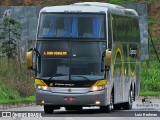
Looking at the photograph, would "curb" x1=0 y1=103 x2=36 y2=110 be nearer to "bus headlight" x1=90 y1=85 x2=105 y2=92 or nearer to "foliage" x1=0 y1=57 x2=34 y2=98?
"foliage" x1=0 y1=57 x2=34 y2=98

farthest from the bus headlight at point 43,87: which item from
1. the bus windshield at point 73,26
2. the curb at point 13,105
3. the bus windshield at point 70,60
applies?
the curb at point 13,105

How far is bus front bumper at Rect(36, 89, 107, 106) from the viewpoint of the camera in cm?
2839

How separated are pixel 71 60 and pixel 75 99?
4.67ft

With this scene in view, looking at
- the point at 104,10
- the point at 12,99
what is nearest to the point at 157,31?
the point at 12,99

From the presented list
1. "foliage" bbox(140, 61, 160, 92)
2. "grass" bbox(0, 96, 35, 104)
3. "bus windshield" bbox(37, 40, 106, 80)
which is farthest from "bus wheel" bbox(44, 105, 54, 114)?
"foliage" bbox(140, 61, 160, 92)

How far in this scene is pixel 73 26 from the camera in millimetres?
29312

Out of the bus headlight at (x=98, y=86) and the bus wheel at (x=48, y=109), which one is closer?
the bus headlight at (x=98, y=86)

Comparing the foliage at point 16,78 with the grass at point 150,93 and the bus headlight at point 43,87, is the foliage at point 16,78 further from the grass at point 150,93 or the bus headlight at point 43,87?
the bus headlight at point 43,87

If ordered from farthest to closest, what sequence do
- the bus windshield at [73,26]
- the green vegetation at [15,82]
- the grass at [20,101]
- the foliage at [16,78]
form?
the foliage at [16,78] < the green vegetation at [15,82] < the grass at [20,101] < the bus windshield at [73,26]

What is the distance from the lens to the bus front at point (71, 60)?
28578 mm

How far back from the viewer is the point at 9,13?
2456 inches

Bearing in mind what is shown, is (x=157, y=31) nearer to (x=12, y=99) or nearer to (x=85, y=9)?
(x=12, y=99)

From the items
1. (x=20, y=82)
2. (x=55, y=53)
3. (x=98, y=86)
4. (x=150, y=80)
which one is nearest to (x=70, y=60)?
(x=55, y=53)

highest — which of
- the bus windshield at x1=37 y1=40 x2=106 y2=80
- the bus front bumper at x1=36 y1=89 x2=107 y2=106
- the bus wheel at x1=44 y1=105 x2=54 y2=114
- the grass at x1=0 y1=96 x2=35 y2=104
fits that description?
the bus windshield at x1=37 y1=40 x2=106 y2=80
